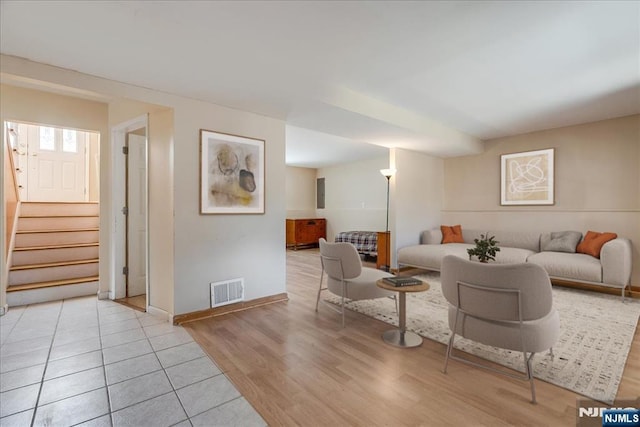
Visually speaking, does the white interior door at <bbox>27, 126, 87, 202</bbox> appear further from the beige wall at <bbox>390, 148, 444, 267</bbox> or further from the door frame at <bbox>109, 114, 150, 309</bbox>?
the beige wall at <bbox>390, 148, 444, 267</bbox>

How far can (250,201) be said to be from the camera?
3502 mm

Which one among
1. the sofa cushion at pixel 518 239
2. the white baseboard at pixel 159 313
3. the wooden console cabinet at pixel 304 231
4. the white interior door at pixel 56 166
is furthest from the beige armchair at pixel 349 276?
the white interior door at pixel 56 166

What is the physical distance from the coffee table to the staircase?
3.89m

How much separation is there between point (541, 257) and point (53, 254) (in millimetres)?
6839

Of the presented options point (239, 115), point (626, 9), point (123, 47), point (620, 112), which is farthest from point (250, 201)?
point (620, 112)

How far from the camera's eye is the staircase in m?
3.66

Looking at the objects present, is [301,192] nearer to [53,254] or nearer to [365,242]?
[365,242]

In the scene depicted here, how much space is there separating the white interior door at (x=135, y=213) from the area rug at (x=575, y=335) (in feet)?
8.47

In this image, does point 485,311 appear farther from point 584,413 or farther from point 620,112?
point 620,112

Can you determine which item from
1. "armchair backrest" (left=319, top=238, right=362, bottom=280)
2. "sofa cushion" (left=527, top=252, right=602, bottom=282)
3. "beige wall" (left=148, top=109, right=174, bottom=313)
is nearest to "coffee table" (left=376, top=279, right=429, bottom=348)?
"armchair backrest" (left=319, top=238, right=362, bottom=280)

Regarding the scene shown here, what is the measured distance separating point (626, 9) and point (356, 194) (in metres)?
6.68

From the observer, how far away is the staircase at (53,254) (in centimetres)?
366

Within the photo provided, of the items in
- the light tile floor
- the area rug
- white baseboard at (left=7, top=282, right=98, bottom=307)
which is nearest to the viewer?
the light tile floor

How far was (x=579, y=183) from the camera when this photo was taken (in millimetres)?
4688
